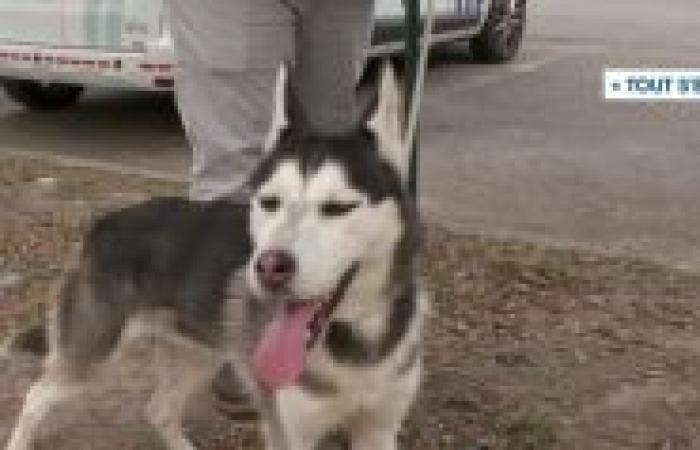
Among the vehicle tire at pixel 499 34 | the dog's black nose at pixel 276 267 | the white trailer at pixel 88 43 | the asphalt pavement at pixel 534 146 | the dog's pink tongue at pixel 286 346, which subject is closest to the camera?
the dog's black nose at pixel 276 267

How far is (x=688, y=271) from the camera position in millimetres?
6543

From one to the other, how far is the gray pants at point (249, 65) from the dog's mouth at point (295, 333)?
38.1 inches

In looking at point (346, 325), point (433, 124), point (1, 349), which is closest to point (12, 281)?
point (1, 349)

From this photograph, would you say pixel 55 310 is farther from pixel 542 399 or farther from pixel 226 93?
pixel 542 399

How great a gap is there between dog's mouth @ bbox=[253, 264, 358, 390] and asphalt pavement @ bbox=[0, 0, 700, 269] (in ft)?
10.9

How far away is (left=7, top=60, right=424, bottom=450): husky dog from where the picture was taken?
360 cm

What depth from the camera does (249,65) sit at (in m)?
4.72

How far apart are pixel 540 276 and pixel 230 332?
2.52m

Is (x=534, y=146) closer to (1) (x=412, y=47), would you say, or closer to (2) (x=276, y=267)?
(1) (x=412, y=47)

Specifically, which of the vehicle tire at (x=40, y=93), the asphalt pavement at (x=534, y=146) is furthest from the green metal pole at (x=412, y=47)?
the vehicle tire at (x=40, y=93)

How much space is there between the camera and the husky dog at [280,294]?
3.60m

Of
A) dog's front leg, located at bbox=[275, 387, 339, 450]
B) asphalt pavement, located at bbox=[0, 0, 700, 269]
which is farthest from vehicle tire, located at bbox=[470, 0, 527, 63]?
dog's front leg, located at bbox=[275, 387, 339, 450]

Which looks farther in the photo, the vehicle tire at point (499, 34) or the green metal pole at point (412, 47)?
the vehicle tire at point (499, 34)

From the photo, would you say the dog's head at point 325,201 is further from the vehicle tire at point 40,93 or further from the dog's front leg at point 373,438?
the vehicle tire at point 40,93
